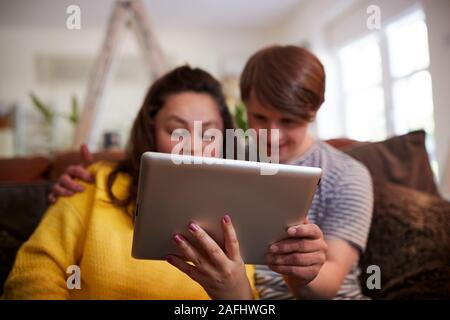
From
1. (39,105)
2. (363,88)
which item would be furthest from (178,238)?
(39,105)

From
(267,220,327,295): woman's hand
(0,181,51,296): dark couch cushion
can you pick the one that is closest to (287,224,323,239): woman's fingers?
(267,220,327,295): woman's hand

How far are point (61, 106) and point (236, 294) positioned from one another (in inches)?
117

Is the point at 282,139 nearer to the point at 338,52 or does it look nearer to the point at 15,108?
the point at 338,52

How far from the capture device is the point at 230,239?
1.59 ft

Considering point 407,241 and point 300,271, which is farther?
point 407,241

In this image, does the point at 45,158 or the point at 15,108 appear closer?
the point at 45,158

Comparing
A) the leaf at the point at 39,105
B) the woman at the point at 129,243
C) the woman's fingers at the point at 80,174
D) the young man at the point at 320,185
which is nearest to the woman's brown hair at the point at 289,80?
the young man at the point at 320,185

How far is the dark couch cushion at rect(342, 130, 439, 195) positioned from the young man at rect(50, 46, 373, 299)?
7.7 inches

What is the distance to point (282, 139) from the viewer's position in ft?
1.98

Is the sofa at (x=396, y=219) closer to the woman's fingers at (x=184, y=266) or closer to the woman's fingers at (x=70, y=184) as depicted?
the woman's fingers at (x=70, y=184)

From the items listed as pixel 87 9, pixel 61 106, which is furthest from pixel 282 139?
pixel 61 106

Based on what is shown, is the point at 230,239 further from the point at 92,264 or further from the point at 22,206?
the point at 22,206

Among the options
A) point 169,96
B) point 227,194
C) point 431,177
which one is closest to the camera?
point 227,194

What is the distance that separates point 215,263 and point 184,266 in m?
0.05
